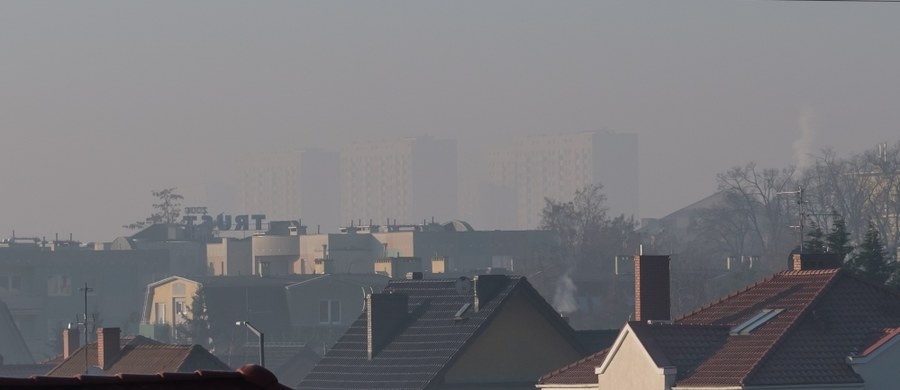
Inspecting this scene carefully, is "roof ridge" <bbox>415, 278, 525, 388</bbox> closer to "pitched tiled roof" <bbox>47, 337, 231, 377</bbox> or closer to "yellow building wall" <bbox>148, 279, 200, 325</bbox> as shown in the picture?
"pitched tiled roof" <bbox>47, 337, 231, 377</bbox>

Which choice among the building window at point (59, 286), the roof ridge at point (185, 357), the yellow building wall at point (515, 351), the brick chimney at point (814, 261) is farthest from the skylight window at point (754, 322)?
the building window at point (59, 286)

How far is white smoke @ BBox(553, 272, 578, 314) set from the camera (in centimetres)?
13238

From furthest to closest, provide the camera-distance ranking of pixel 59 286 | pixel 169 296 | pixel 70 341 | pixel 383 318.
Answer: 1. pixel 59 286
2. pixel 169 296
3. pixel 70 341
4. pixel 383 318

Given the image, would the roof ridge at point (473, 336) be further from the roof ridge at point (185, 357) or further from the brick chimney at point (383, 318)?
the roof ridge at point (185, 357)

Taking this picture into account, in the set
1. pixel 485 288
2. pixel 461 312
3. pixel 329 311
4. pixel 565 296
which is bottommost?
pixel 329 311

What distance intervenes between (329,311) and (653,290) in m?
78.1

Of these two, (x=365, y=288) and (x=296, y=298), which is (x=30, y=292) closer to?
(x=296, y=298)

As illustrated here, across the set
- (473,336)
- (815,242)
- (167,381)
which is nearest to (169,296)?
(815,242)

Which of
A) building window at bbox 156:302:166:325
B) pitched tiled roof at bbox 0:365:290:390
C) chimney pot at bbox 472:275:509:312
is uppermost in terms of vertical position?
pitched tiled roof at bbox 0:365:290:390

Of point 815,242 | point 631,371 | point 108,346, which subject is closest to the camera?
point 631,371

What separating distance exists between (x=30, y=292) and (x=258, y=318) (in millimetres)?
31229

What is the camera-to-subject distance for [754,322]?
→ 145ft

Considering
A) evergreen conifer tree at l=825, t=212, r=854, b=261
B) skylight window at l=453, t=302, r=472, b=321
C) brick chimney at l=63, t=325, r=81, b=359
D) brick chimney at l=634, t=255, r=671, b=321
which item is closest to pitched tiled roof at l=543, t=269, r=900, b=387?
brick chimney at l=634, t=255, r=671, b=321

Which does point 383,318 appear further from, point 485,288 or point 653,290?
point 653,290
